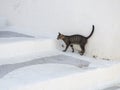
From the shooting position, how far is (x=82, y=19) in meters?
2.49

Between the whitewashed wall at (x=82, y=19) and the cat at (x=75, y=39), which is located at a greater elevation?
the whitewashed wall at (x=82, y=19)

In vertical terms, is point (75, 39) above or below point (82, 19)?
below

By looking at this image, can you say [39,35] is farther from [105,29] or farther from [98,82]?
[98,82]

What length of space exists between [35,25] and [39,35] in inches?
6.8

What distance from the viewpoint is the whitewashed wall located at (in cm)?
224

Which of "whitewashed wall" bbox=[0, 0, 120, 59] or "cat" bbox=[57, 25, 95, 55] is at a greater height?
"whitewashed wall" bbox=[0, 0, 120, 59]

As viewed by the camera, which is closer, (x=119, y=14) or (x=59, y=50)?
(x=119, y=14)

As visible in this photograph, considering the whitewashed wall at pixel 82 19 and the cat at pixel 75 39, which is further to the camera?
the cat at pixel 75 39

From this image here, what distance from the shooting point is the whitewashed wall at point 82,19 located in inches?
88.4

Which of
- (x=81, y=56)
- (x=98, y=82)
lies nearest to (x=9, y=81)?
(x=98, y=82)

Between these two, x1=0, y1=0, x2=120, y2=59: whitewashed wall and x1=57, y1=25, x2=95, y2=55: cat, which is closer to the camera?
x1=0, y1=0, x2=120, y2=59: whitewashed wall

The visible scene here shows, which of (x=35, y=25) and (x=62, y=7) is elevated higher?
(x=62, y=7)

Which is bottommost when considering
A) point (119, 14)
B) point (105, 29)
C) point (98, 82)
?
point (98, 82)

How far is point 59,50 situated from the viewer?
8.89ft
